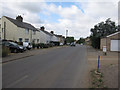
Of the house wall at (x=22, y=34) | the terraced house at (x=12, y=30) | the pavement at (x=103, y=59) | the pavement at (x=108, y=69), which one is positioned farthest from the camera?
the house wall at (x=22, y=34)

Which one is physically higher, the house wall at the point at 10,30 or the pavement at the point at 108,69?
the house wall at the point at 10,30

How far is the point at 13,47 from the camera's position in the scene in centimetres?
1677

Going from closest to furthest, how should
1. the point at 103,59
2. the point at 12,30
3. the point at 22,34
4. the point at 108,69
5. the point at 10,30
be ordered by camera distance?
the point at 108,69
the point at 103,59
the point at 12,30
the point at 10,30
the point at 22,34

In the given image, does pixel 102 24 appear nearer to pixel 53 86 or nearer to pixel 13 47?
pixel 13 47

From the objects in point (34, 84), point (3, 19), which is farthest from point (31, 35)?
point (34, 84)

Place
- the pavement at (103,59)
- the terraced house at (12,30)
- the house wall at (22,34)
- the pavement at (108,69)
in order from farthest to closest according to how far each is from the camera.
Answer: the house wall at (22,34)
the terraced house at (12,30)
the pavement at (103,59)
the pavement at (108,69)

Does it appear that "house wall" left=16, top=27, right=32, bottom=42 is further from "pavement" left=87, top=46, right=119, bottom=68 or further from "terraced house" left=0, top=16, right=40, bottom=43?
"pavement" left=87, top=46, right=119, bottom=68

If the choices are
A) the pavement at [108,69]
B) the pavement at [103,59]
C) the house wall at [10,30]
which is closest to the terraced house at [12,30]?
the house wall at [10,30]

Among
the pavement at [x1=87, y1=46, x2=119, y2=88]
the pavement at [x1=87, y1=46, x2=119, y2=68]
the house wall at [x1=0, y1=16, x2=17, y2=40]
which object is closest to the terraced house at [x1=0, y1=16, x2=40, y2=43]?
the house wall at [x1=0, y1=16, x2=17, y2=40]

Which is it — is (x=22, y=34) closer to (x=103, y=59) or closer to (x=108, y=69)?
(x=103, y=59)

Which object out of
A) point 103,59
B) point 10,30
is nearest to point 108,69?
point 103,59

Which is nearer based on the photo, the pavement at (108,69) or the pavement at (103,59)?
the pavement at (108,69)

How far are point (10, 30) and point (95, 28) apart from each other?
2417 cm

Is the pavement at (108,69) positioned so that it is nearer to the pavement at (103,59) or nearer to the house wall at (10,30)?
the pavement at (103,59)
